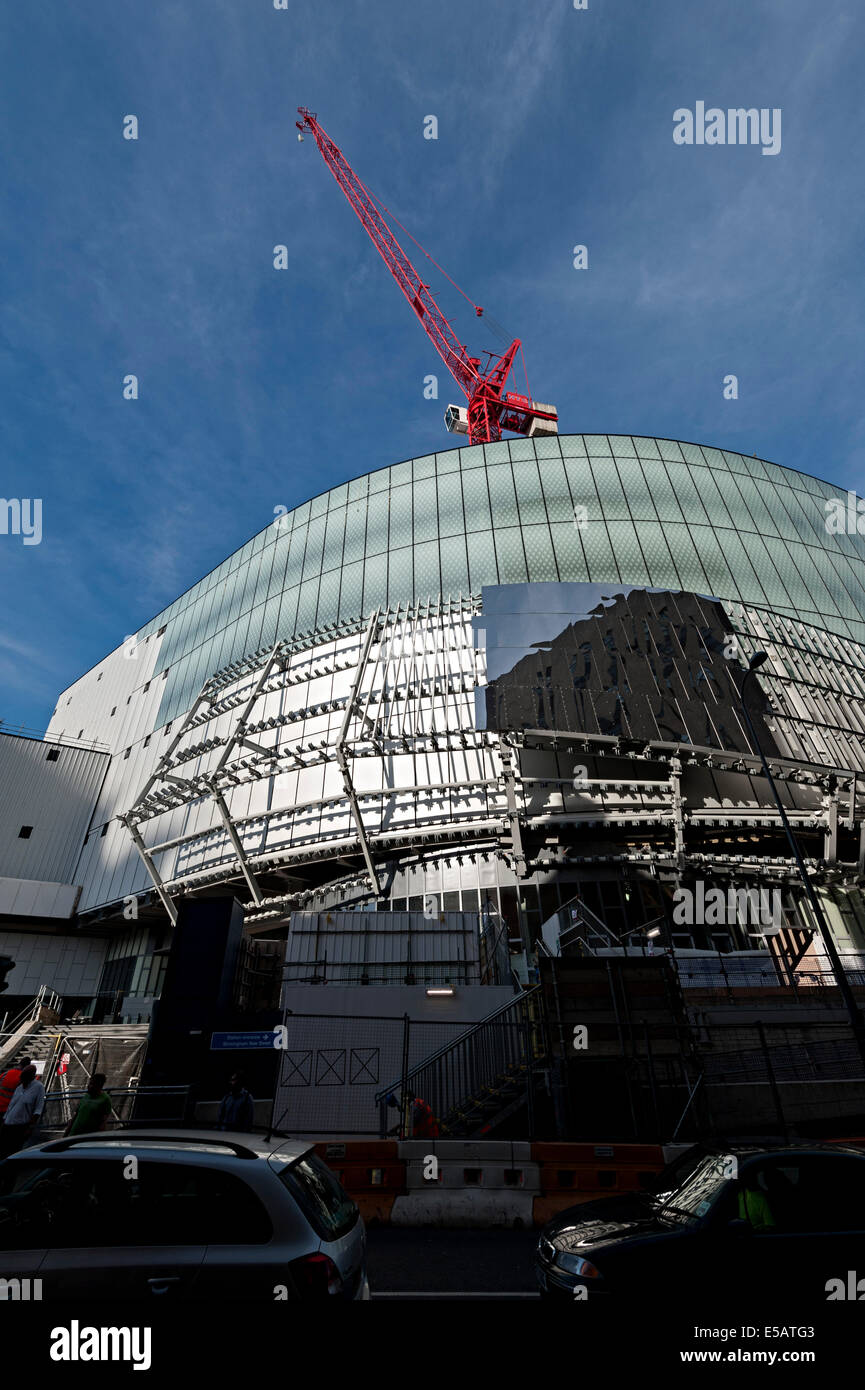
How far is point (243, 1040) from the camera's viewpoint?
Answer: 14523 mm

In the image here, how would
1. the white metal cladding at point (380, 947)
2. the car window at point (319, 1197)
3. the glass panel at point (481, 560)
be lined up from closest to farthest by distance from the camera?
the car window at point (319, 1197)
the white metal cladding at point (380, 947)
the glass panel at point (481, 560)

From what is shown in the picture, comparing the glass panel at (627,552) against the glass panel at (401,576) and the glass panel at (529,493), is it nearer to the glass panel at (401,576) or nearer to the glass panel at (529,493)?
the glass panel at (529,493)

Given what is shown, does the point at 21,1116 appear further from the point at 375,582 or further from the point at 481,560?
the point at 375,582

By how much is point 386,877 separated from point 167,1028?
1350 centimetres

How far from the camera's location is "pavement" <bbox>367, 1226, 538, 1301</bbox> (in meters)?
6.21

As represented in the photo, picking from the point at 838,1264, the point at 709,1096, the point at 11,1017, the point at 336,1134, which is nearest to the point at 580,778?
the point at 709,1096

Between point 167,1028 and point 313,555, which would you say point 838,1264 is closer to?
point 167,1028

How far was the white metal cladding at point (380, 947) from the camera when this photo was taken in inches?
746

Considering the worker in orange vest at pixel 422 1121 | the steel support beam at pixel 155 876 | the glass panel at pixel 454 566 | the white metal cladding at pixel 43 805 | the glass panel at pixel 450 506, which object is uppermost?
the glass panel at pixel 450 506

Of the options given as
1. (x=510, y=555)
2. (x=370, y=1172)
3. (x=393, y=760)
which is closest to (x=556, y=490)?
(x=510, y=555)

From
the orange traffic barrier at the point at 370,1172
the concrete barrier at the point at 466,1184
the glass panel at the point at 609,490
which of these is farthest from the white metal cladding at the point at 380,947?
the glass panel at the point at 609,490

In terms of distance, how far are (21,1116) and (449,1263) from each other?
20.2 ft

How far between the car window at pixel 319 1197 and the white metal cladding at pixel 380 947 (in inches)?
569
